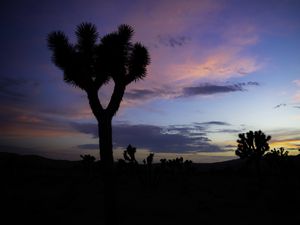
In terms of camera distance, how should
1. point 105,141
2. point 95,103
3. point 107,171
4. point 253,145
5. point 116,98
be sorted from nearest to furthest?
point 107,171 → point 105,141 → point 95,103 → point 116,98 → point 253,145

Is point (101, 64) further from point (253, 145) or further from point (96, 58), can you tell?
point (253, 145)

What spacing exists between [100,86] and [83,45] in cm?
158

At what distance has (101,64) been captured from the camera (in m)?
9.85

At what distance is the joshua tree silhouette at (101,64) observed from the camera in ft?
30.8

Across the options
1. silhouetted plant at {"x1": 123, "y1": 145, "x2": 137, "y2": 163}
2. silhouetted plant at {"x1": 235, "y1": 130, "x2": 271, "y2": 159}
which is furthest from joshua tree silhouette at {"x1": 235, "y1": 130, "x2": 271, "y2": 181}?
silhouetted plant at {"x1": 123, "y1": 145, "x2": 137, "y2": 163}

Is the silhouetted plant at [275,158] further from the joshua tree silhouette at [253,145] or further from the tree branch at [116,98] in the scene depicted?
the tree branch at [116,98]

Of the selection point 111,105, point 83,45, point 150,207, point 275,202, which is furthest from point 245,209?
point 83,45

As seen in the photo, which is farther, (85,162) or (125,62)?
(85,162)

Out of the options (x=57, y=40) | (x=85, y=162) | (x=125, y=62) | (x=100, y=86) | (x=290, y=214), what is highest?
(x=57, y=40)

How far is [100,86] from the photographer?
10.2 meters

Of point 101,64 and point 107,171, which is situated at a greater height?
point 101,64

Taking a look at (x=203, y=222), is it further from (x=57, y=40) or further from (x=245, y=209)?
(x=57, y=40)

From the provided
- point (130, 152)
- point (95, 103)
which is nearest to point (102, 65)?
point (95, 103)

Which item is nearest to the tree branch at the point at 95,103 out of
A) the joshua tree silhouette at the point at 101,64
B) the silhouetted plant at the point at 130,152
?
the joshua tree silhouette at the point at 101,64
